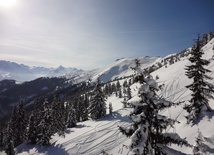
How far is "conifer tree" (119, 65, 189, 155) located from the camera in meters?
10.3

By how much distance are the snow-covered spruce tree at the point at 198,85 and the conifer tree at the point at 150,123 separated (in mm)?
17765

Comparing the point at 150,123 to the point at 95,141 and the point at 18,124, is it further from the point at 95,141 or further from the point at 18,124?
the point at 18,124

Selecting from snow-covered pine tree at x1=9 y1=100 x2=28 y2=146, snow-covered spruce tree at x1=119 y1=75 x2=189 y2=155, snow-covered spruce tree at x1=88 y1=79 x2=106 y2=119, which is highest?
snow-covered spruce tree at x1=119 y1=75 x2=189 y2=155

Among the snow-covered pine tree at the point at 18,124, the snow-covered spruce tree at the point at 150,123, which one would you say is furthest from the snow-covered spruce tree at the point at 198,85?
the snow-covered pine tree at the point at 18,124

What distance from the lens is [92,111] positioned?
6225 cm

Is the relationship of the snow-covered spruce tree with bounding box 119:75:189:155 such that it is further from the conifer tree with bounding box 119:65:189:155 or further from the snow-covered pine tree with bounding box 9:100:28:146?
the snow-covered pine tree with bounding box 9:100:28:146

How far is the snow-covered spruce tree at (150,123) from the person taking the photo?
1032cm

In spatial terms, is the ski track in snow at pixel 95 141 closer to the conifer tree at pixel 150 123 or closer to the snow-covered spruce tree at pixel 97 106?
the snow-covered spruce tree at pixel 97 106

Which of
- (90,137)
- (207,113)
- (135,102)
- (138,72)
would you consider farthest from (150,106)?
(90,137)

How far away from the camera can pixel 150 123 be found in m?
10.9

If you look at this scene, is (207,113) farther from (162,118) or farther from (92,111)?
(92,111)

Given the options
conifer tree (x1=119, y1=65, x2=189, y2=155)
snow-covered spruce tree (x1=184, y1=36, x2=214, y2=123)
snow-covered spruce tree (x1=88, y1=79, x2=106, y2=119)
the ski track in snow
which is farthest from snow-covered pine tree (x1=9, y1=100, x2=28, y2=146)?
conifer tree (x1=119, y1=65, x2=189, y2=155)

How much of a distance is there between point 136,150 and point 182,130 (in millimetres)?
21117

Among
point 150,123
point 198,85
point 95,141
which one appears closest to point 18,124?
point 95,141
